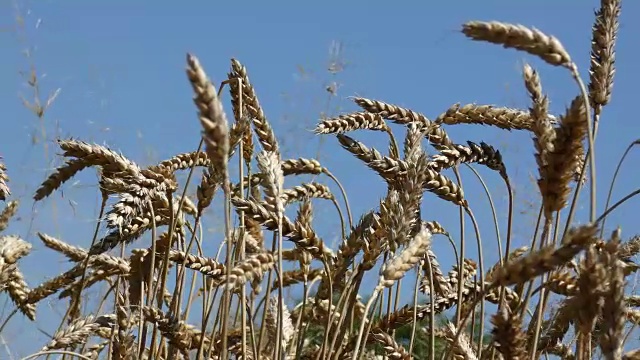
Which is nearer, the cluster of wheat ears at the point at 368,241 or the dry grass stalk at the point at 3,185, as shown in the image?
the cluster of wheat ears at the point at 368,241

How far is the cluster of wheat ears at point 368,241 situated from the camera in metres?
1.80

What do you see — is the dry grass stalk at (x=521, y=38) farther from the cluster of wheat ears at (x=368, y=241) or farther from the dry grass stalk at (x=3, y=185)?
the dry grass stalk at (x=3, y=185)

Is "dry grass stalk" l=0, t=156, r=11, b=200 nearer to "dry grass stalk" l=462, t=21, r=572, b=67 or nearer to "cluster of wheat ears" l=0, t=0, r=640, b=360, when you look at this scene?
"cluster of wheat ears" l=0, t=0, r=640, b=360

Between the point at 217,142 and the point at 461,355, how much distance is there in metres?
1.09

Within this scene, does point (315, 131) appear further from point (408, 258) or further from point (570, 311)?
point (570, 311)

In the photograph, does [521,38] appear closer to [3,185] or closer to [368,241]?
[368,241]

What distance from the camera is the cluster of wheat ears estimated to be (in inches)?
70.9

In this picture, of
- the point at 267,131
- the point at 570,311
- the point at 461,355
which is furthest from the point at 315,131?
the point at 570,311

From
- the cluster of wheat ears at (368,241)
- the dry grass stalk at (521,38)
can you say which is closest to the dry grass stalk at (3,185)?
the cluster of wheat ears at (368,241)

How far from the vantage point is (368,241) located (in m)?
2.45

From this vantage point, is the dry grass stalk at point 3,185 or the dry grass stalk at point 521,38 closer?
the dry grass stalk at point 521,38

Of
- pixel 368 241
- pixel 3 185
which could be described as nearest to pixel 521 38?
pixel 368 241

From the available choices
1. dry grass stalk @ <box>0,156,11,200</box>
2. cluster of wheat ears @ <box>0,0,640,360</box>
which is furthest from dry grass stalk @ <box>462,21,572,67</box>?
dry grass stalk @ <box>0,156,11,200</box>

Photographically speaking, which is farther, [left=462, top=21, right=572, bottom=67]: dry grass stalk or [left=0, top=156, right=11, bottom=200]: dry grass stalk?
[left=0, top=156, right=11, bottom=200]: dry grass stalk
